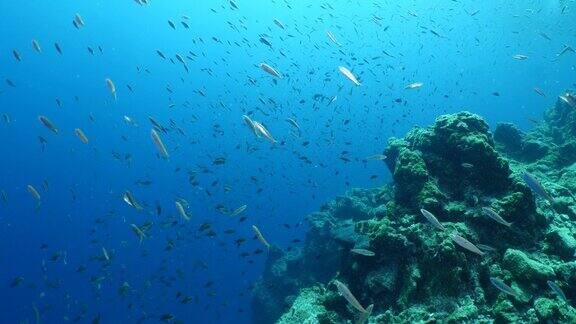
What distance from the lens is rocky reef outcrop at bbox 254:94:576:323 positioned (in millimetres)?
5734

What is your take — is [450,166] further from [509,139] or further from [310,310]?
[509,139]

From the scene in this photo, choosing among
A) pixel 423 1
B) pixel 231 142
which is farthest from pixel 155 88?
pixel 423 1

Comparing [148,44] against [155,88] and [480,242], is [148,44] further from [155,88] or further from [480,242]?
[480,242]

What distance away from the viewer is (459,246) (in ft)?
21.2

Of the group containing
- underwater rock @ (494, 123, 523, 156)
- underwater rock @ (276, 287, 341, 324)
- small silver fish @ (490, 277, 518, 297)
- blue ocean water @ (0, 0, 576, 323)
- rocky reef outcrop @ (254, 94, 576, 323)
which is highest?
small silver fish @ (490, 277, 518, 297)

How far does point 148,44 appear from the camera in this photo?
13150 cm

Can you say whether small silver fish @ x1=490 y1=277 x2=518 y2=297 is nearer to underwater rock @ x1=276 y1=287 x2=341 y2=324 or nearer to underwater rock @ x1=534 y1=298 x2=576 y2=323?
underwater rock @ x1=534 y1=298 x2=576 y2=323

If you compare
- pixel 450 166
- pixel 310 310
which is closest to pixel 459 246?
pixel 450 166

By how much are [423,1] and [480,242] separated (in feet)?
202

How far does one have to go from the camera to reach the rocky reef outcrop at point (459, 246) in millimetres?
5734

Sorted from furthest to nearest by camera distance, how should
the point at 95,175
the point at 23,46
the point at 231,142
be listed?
the point at 23,46, the point at 231,142, the point at 95,175

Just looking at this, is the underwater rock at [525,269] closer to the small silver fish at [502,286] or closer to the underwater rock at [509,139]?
the small silver fish at [502,286]

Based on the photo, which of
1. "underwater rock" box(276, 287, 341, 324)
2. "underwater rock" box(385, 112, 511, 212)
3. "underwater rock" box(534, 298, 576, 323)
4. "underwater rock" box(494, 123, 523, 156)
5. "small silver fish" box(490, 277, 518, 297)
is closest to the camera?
"underwater rock" box(534, 298, 576, 323)

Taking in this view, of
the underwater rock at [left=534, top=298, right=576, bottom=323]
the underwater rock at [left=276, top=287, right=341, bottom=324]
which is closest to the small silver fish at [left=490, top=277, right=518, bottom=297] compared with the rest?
the underwater rock at [left=534, top=298, right=576, bottom=323]
